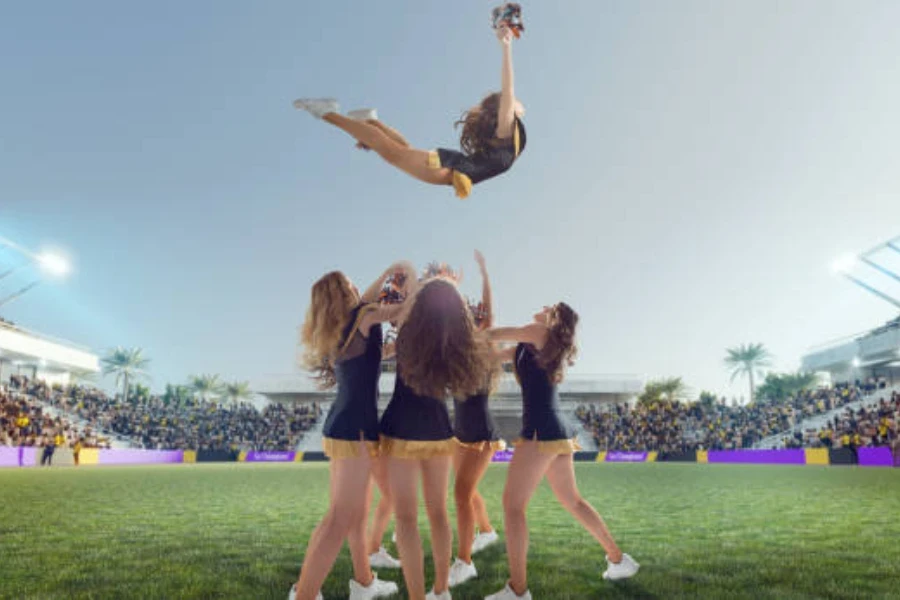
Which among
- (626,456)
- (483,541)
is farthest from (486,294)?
(626,456)

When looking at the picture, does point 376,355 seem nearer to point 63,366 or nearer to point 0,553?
point 0,553

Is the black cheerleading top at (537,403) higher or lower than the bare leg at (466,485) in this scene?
higher

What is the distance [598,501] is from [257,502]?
20.0ft

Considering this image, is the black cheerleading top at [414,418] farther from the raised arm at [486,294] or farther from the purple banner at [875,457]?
the purple banner at [875,457]

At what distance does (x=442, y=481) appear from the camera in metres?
3.98

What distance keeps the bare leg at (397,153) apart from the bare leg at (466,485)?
2176mm

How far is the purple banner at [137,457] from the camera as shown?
32.6 meters

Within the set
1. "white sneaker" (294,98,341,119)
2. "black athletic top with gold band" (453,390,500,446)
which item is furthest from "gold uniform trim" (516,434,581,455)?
"white sneaker" (294,98,341,119)

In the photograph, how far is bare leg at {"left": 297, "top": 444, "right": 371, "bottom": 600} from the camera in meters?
3.79

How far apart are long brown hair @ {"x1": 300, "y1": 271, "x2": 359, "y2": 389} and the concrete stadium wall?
28159 millimetres

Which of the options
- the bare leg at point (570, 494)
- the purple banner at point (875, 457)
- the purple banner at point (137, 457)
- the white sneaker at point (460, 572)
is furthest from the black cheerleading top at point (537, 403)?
the purple banner at point (137, 457)

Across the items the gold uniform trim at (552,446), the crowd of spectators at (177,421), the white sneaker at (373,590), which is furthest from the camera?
the crowd of spectators at (177,421)

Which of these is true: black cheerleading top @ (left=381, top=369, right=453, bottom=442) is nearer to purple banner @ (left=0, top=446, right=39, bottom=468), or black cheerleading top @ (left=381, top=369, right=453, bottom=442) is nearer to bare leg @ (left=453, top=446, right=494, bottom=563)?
bare leg @ (left=453, top=446, right=494, bottom=563)

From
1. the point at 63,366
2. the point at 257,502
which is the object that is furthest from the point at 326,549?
the point at 63,366
